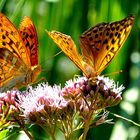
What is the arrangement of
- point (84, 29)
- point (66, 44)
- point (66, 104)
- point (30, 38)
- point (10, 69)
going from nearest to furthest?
1. point (66, 44)
2. point (66, 104)
3. point (30, 38)
4. point (10, 69)
5. point (84, 29)

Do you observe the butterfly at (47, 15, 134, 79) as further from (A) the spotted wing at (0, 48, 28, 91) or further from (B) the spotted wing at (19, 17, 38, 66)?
(A) the spotted wing at (0, 48, 28, 91)

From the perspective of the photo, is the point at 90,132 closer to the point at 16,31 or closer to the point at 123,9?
the point at 123,9

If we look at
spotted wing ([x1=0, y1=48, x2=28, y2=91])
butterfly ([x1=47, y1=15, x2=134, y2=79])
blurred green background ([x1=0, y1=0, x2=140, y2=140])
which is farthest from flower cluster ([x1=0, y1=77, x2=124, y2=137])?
blurred green background ([x1=0, y1=0, x2=140, y2=140])

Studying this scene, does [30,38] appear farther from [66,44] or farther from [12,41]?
[66,44]

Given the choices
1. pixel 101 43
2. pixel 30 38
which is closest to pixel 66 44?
pixel 101 43

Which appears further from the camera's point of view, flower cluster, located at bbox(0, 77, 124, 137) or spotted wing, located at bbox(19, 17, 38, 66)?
spotted wing, located at bbox(19, 17, 38, 66)

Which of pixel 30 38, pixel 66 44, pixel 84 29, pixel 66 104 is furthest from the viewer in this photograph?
pixel 84 29

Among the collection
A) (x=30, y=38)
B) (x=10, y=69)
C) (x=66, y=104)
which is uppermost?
(x=30, y=38)

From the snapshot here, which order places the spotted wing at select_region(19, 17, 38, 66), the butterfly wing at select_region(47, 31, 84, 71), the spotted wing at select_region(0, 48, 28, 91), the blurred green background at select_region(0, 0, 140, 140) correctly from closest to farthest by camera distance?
the butterfly wing at select_region(47, 31, 84, 71), the spotted wing at select_region(19, 17, 38, 66), the spotted wing at select_region(0, 48, 28, 91), the blurred green background at select_region(0, 0, 140, 140)
